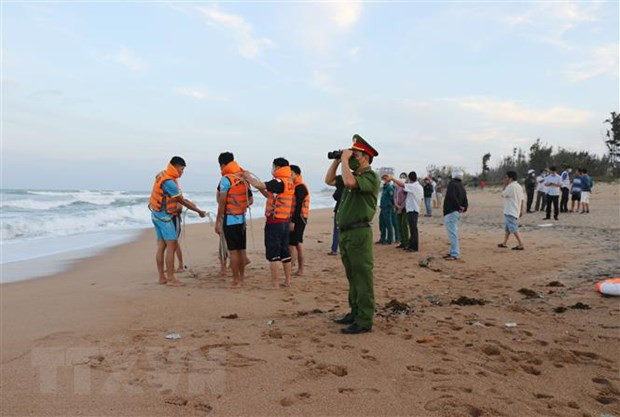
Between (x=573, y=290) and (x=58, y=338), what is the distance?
6298 millimetres

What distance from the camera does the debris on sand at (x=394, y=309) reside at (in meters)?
5.02

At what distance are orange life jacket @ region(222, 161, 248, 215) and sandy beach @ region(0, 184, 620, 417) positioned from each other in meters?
1.22

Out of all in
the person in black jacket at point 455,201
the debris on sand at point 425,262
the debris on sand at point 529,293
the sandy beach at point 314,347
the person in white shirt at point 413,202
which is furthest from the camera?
the person in white shirt at point 413,202

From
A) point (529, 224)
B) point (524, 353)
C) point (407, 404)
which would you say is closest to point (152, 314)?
point (407, 404)

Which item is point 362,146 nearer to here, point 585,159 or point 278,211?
point 278,211

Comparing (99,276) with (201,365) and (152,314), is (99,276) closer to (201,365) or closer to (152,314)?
(152,314)

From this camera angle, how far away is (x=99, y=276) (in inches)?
321

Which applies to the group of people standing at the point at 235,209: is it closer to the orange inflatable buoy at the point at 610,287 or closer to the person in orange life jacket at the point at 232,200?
the person in orange life jacket at the point at 232,200

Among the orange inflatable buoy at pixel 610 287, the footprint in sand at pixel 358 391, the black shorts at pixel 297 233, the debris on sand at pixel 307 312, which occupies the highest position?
the black shorts at pixel 297 233

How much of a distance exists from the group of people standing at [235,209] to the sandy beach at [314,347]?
20.5 inches

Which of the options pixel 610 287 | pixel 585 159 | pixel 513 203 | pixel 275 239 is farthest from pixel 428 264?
pixel 585 159

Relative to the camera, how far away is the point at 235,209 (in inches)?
254

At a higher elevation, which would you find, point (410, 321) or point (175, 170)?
point (175, 170)

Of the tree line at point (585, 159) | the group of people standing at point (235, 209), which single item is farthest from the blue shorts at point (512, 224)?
the tree line at point (585, 159)
